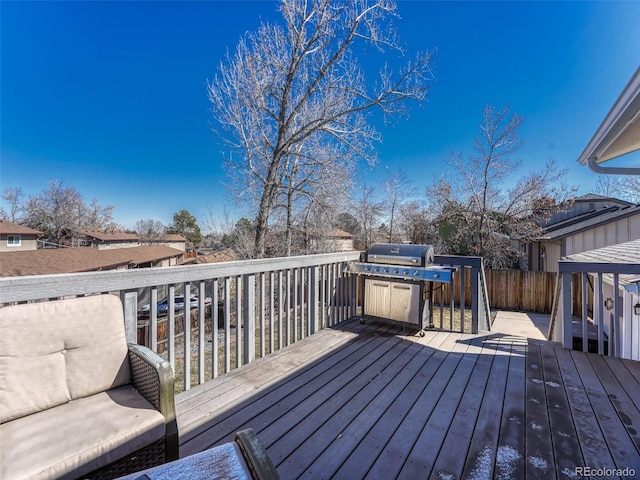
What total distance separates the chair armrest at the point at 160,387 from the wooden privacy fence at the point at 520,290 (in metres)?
9.63

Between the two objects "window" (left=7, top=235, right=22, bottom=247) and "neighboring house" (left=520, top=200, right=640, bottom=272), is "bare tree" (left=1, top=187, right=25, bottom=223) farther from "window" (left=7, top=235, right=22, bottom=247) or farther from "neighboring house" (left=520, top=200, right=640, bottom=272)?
"neighboring house" (left=520, top=200, right=640, bottom=272)

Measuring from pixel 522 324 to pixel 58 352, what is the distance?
10.1 metres

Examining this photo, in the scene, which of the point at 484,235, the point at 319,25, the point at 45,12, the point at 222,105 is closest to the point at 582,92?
the point at 484,235

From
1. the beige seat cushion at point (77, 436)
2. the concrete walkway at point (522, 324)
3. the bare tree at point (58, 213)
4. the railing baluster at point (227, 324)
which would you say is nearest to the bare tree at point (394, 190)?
the concrete walkway at point (522, 324)

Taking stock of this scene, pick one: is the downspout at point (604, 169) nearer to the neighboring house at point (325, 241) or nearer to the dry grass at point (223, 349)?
the dry grass at point (223, 349)

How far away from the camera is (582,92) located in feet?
27.2

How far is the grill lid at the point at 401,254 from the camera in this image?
3.51 metres

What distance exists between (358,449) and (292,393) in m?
0.75

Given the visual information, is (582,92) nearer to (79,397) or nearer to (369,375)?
(369,375)

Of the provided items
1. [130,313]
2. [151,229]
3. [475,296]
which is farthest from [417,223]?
[151,229]

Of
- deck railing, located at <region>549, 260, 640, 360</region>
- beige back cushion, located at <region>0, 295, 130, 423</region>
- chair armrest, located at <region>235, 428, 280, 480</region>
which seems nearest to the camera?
chair armrest, located at <region>235, 428, 280, 480</region>

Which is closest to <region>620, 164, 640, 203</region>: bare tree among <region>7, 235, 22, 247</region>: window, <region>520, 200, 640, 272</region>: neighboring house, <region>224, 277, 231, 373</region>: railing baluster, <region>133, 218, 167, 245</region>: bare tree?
<region>520, 200, 640, 272</region>: neighboring house

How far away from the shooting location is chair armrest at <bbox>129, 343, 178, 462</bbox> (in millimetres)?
1373

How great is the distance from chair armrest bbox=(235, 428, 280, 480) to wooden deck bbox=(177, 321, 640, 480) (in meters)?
0.71
